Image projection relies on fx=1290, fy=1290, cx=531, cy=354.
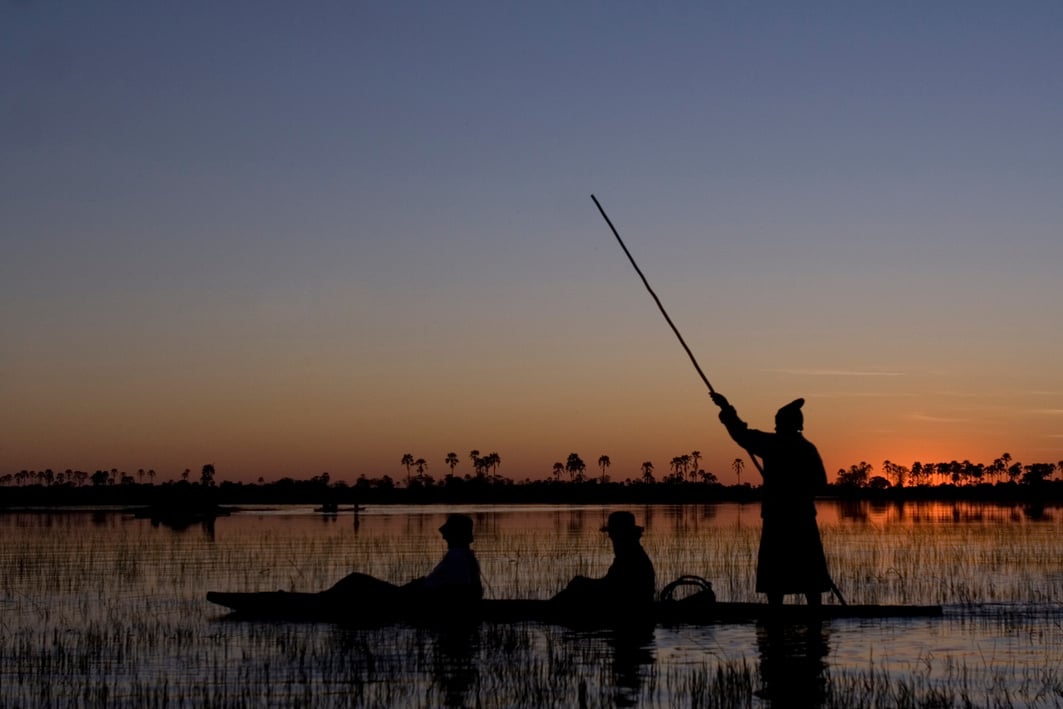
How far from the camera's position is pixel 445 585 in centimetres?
1560

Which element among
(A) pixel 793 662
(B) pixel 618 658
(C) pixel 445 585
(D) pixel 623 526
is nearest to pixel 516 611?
(C) pixel 445 585

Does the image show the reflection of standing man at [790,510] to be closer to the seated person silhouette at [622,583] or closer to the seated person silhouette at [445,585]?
the seated person silhouette at [622,583]

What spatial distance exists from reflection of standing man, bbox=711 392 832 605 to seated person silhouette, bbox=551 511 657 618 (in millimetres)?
1771

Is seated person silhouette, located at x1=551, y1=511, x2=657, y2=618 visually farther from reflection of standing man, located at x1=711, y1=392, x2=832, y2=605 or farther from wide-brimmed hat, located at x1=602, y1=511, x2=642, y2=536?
reflection of standing man, located at x1=711, y1=392, x2=832, y2=605

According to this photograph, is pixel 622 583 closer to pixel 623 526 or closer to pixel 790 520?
pixel 623 526

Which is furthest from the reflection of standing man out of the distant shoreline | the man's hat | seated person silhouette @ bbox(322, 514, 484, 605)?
the distant shoreline

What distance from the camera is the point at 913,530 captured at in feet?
141

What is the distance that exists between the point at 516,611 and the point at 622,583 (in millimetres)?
1419

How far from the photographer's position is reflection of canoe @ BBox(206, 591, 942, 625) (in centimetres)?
1473

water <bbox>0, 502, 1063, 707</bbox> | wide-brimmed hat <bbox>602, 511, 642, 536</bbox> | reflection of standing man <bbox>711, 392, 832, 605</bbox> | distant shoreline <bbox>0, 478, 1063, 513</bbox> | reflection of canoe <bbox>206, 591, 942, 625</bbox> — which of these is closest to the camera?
water <bbox>0, 502, 1063, 707</bbox>

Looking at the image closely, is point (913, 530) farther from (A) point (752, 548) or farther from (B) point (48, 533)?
(B) point (48, 533)

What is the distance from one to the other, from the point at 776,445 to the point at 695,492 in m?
134

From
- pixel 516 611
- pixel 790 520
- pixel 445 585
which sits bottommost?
pixel 516 611

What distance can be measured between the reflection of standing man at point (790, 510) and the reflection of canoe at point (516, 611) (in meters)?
0.50
